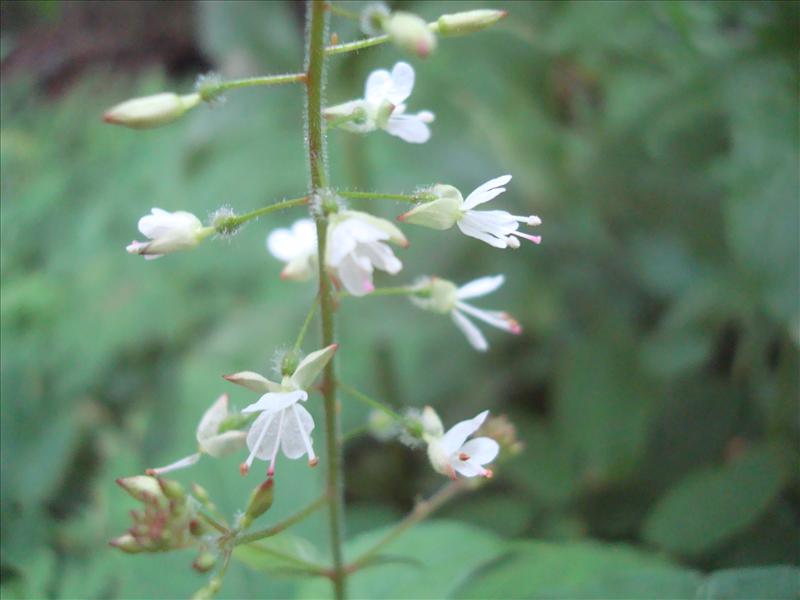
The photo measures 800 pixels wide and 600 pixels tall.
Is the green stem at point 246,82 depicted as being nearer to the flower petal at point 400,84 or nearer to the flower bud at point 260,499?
the flower petal at point 400,84

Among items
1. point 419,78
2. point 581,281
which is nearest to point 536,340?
point 581,281

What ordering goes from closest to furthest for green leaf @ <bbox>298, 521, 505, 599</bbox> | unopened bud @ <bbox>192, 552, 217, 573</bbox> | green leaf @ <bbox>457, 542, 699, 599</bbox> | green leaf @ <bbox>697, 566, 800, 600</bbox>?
unopened bud @ <bbox>192, 552, 217, 573</bbox> → green leaf @ <bbox>697, 566, 800, 600</bbox> → green leaf @ <bbox>457, 542, 699, 599</bbox> → green leaf @ <bbox>298, 521, 505, 599</bbox>

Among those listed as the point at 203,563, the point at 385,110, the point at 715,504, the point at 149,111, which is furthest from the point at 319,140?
the point at 715,504

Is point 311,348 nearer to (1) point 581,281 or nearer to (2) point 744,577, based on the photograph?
(1) point 581,281

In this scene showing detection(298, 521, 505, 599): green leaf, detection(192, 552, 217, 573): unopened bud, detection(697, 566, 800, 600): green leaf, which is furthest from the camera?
detection(298, 521, 505, 599): green leaf

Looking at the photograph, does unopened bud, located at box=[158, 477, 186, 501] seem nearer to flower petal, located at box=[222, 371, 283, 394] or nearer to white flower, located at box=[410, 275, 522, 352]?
flower petal, located at box=[222, 371, 283, 394]

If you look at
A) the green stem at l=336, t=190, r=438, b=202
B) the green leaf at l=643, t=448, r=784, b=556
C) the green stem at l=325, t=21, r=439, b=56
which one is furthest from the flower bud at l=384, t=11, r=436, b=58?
the green leaf at l=643, t=448, r=784, b=556
